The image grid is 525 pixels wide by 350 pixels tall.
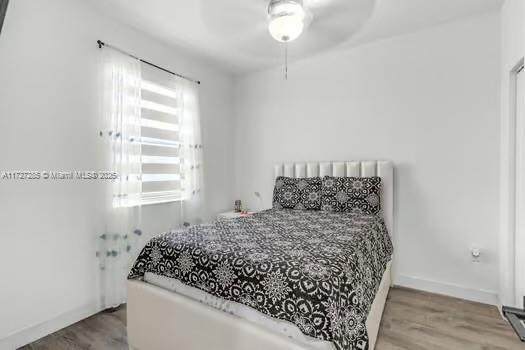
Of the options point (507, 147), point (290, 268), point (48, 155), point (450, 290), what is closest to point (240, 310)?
point (290, 268)

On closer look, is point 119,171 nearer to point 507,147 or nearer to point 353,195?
point 353,195

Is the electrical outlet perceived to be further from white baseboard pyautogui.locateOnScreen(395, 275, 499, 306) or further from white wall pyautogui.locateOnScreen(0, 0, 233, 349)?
white wall pyautogui.locateOnScreen(0, 0, 233, 349)

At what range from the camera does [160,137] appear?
2.92 metres

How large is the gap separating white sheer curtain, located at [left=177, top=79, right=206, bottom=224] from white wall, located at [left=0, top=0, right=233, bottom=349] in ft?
2.84

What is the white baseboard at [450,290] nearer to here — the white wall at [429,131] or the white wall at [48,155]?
the white wall at [429,131]

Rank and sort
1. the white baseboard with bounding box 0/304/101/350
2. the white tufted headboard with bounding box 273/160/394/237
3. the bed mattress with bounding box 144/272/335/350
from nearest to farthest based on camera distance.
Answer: the bed mattress with bounding box 144/272/335/350 → the white baseboard with bounding box 0/304/101/350 → the white tufted headboard with bounding box 273/160/394/237

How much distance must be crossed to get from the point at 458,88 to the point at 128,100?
10.3ft

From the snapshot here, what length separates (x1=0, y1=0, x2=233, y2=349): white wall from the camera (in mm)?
1833

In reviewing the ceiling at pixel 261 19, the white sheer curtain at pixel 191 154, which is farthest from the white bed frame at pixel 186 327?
the ceiling at pixel 261 19

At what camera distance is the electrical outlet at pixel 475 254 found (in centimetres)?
243

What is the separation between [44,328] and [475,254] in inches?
143

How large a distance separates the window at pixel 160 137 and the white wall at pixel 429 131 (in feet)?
5.21

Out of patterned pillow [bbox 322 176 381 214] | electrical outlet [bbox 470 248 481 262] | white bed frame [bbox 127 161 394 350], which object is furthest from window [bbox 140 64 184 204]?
electrical outlet [bbox 470 248 481 262]

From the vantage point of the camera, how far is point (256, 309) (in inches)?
50.3
